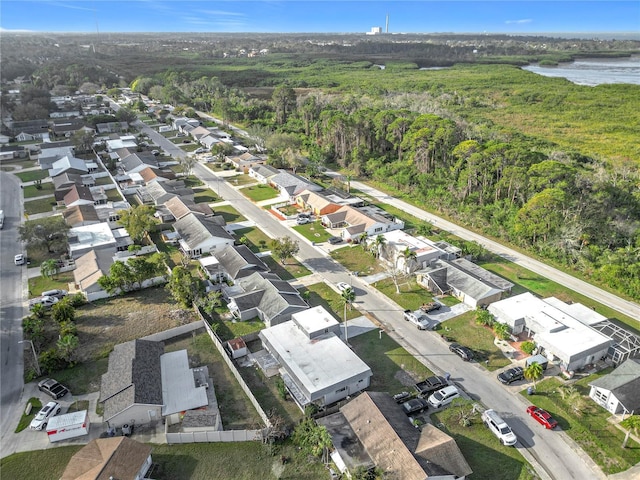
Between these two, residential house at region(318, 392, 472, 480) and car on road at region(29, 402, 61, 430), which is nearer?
residential house at region(318, 392, 472, 480)

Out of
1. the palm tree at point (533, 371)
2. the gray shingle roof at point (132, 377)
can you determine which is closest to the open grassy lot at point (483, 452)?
the palm tree at point (533, 371)

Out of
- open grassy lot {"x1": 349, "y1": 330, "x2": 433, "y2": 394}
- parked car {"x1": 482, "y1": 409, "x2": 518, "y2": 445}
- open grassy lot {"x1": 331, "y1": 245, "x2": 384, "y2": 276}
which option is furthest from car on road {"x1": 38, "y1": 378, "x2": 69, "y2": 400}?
parked car {"x1": 482, "y1": 409, "x2": 518, "y2": 445}

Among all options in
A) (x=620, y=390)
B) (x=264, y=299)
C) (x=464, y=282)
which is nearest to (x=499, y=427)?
(x=620, y=390)

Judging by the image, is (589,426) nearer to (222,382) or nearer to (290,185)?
(222,382)

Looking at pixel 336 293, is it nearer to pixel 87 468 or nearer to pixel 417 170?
pixel 87 468

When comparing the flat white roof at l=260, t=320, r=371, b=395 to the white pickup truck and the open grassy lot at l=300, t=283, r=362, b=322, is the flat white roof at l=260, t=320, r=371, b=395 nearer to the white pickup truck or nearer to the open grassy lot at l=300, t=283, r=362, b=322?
the open grassy lot at l=300, t=283, r=362, b=322

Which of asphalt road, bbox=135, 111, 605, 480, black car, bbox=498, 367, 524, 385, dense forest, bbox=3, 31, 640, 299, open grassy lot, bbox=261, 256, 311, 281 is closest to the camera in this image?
asphalt road, bbox=135, 111, 605, 480

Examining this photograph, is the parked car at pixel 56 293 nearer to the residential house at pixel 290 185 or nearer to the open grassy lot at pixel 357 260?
the open grassy lot at pixel 357 260
